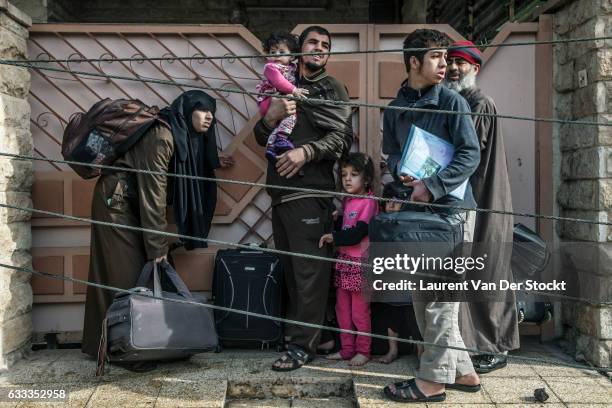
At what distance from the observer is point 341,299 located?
4.82 metres

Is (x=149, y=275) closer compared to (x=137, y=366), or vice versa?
(x=137, y=366)

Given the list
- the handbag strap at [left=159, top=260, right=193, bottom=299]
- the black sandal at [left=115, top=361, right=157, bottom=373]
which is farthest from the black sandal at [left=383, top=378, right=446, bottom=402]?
the black sandal at [left=115, top=361, right=157, bottom=373]

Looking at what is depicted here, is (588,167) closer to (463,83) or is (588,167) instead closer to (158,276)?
(463,83)

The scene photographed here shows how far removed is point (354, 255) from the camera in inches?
185

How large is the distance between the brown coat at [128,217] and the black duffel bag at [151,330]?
1.12 ft

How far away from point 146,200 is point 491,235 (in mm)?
2335

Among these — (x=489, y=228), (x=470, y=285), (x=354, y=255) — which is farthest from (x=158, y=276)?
(x=489, y=228)

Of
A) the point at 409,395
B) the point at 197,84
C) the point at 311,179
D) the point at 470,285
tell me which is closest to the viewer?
the point at 409,395

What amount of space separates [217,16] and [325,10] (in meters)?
1.58

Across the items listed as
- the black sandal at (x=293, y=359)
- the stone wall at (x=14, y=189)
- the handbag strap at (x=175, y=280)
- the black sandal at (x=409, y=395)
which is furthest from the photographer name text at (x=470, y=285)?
the stone wall at (x=14, y=189)

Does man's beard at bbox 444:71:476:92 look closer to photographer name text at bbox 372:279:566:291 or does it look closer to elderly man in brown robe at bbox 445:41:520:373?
elderly man in brown robe at bbox 445:41:520:373

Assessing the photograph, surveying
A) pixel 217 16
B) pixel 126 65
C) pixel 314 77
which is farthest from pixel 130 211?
pixel 217 16

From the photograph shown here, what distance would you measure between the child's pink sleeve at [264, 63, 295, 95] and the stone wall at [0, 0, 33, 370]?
1.82 m

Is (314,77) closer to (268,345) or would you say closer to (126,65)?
(126,65)
